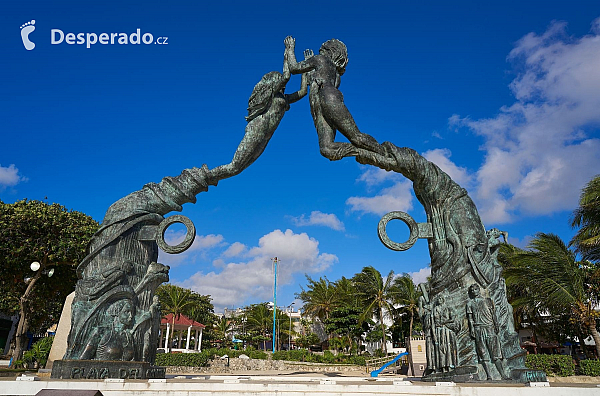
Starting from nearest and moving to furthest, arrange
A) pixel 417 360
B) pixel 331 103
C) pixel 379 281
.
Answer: pixel 331 103, pixel 417 360, pixel 379 281

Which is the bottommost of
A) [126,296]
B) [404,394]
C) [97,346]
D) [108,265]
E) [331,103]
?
[404,394]

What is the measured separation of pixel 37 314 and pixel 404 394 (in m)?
25.8

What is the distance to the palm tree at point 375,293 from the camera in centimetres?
3132

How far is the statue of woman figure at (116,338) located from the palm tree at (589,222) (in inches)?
620

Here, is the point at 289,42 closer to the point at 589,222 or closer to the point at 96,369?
the point at 96,369

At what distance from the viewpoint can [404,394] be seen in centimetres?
536

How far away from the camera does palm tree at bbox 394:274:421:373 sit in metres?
29.8

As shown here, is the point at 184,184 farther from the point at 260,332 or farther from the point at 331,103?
the point at 260,332

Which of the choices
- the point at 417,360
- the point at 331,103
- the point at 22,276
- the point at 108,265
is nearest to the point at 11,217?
the point at 22,276

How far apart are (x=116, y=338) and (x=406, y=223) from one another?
555cm

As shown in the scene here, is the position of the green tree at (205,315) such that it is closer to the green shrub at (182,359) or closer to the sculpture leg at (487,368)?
the green shrub at (182,359)

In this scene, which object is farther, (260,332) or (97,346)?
(260,332)

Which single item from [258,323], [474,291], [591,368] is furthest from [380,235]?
[258,323]

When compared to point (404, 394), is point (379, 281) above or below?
above
